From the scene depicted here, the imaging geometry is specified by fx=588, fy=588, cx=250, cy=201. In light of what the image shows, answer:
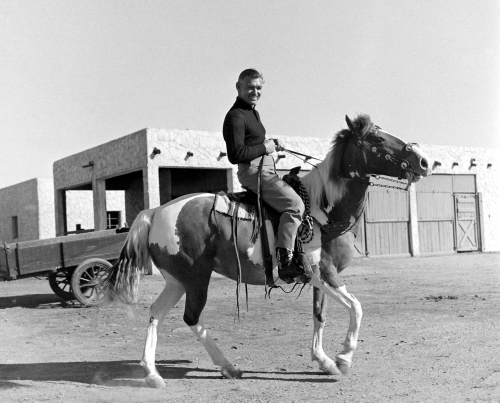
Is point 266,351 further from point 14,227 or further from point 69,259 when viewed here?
point 14,227

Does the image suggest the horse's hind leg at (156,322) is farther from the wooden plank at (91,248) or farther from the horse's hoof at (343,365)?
the wooden plank at (91,248)

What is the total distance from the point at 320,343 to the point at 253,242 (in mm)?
1177

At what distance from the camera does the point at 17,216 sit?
32.8 metres

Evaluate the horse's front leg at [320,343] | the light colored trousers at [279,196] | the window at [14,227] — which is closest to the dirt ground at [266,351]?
the horse's front leg at [320,343]

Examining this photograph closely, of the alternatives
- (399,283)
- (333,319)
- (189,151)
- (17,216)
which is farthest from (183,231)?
(17,216)

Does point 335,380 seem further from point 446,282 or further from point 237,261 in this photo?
point 446,282

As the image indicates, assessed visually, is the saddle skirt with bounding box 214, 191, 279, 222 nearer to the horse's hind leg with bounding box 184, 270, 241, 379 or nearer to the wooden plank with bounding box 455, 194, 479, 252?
the horse's hind leg with bounding box 184, 270, 241, 379

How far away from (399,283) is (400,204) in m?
10.1

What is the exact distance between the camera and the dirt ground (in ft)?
15.4

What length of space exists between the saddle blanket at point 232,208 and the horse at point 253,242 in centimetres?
6

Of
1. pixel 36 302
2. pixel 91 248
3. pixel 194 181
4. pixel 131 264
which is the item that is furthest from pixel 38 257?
pixel 194 181

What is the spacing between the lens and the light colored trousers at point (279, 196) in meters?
A: 5.15

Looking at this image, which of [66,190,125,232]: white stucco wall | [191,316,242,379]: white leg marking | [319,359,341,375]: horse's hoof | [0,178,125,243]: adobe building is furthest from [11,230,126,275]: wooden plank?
[66,190,125,232]: white stucco wall

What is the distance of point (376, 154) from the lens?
17.6 feet
